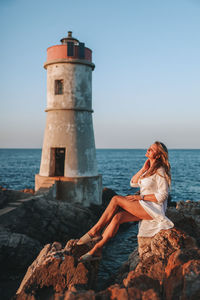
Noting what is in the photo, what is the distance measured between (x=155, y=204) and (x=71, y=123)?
10.1m

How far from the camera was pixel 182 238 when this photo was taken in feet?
14.7

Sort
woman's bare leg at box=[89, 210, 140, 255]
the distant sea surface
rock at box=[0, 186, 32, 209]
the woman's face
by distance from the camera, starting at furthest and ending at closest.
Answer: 1. the distant sea surface
2. rock at box=[0, 186, 32, 209]
3. the woman's face
4. woman's bare leg at box=[89, 210, 140, 255]

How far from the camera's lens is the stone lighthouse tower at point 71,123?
13.7 m

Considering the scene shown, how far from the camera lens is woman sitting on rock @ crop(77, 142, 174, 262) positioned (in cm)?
429

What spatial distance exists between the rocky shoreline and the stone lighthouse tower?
463 centimetres

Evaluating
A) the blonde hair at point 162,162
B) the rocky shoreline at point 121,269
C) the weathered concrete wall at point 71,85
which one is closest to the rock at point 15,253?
the rocky shoreline at point 121,269

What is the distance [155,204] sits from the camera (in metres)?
4.30

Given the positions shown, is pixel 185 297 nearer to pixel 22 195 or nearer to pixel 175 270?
pixel 175 270

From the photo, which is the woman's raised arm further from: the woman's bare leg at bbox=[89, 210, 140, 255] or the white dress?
the woman's bare leg at bbox=[89, 210, 140, 255]

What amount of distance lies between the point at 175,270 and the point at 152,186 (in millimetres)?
1544

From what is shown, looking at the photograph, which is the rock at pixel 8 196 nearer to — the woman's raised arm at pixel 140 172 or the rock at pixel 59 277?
the rock at pixel 59 277

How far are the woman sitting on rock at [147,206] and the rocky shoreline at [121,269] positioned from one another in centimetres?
21

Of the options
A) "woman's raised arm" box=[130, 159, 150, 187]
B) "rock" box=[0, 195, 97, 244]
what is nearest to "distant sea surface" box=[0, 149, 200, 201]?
"rock" box=[0, 195, 97, 244]

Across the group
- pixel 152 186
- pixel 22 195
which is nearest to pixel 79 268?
pixel 152 186
